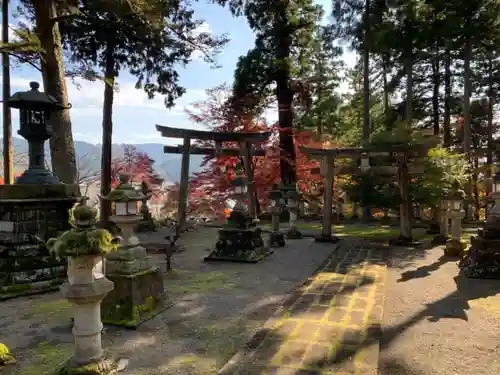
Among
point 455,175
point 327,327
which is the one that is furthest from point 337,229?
point 327,327

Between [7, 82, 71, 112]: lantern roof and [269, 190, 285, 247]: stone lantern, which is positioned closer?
[7, 82, 71, 112]: lantern roof

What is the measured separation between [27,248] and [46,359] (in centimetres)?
335

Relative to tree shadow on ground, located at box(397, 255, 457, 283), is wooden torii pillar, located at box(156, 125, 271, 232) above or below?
above

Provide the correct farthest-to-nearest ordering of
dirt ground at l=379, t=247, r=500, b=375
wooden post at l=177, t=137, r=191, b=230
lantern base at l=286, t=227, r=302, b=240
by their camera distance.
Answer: lantern base at l=286, t=227, r=302, b=240, wooden post at l=177, t=137, r=191, b=230, dirt ground at l=379, t=247, r=500, b=375

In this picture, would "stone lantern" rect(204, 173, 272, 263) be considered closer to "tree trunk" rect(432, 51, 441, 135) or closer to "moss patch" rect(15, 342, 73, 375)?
"moss patch" rect(15, 342, 73, 375)

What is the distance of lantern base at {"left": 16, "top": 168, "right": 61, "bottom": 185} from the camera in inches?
263

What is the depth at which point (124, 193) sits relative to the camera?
4859mm

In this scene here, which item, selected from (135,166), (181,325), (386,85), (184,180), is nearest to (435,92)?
(386,85)

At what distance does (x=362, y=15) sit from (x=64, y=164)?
466 inches

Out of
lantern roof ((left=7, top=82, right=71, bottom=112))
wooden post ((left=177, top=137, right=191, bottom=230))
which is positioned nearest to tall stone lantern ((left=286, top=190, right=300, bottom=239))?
wooden post ((left=177, top=137, right=191, bottom=230))

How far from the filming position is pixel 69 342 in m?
4.06

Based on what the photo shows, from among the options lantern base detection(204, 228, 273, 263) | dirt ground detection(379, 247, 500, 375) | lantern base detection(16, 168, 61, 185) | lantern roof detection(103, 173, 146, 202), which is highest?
lantern base detection(16, 168, 61, 185)

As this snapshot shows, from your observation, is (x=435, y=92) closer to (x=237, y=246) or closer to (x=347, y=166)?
(x=347, y=166)

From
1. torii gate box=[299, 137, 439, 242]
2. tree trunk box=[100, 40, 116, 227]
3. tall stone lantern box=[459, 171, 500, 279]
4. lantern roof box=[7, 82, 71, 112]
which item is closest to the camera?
lantern roof box=[7, 82, 71, 112]
